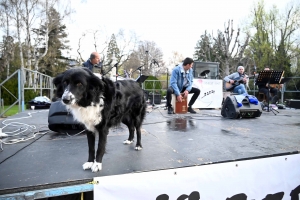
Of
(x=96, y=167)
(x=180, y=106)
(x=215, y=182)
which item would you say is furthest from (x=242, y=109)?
(x=96, y=167)

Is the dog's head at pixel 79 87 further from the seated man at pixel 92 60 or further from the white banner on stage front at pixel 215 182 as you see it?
the seated man at pixel 92 60

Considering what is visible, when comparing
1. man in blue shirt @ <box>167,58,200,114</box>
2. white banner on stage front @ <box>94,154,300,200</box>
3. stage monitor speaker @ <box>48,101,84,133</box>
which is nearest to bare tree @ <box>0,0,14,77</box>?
man in blue shirt @ <box>167,58,200,114</box>

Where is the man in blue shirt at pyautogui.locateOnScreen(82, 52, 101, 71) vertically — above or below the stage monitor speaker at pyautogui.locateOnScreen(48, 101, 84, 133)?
above

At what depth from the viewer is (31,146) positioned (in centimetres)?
225

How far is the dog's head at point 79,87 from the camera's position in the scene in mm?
1477

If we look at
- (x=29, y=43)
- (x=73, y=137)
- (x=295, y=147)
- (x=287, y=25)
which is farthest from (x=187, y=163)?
(x=287, y=25)

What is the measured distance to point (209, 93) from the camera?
7207 millimetres

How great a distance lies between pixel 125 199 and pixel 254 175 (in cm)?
116

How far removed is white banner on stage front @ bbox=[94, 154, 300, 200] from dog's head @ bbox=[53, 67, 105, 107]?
23.4 inches

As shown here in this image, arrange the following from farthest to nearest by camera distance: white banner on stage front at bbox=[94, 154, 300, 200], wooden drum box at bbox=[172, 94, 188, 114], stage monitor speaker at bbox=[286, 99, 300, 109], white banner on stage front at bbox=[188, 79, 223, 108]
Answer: stage monitor speaker at bbox=[286, 99, 300, 109], white banner on stage front at bbox=[188, 79, 223, 108], wooden drum box at bbox=[172, 94, 188, 114], white banner on stage front at bbox=[94, 154, 300, 200]

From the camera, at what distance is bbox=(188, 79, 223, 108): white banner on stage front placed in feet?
23.1

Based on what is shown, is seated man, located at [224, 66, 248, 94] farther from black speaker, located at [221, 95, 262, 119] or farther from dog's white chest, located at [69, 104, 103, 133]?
dog's white chest, located at [69, 104, 103, 133]

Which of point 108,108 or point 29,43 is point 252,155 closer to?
point 108,108

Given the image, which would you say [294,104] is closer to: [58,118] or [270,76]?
[270,76]
